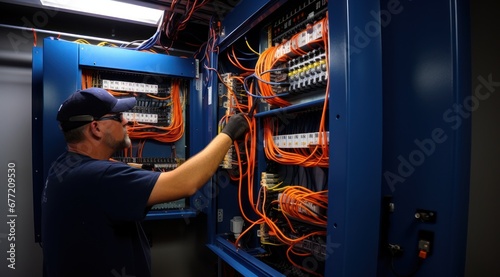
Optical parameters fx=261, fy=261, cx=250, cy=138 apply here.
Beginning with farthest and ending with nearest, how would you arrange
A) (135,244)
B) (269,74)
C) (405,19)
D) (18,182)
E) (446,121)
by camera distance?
(18,182)
(269,74)
(135,244)
(405,19)
(446,121)

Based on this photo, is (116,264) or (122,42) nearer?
(116,264)

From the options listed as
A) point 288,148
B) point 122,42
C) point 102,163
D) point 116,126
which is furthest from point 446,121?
point 122,42

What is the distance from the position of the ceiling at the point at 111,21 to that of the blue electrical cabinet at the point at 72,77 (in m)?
0.33

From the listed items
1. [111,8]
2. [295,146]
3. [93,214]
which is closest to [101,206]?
[93,214]

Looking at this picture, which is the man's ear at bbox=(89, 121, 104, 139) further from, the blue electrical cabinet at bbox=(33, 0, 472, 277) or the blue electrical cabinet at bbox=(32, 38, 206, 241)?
the blue electrical cabinet at bbox=(33, 0, 472, 277)

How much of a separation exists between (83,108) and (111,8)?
1058mm

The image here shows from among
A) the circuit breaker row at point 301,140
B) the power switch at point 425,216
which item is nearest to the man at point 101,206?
the circuit breaker row at point 301,140

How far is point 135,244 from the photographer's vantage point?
108 centimetres

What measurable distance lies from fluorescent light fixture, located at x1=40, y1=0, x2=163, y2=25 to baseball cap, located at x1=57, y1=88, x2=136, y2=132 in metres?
0.92

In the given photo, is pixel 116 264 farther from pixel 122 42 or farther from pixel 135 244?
pixel 122 42

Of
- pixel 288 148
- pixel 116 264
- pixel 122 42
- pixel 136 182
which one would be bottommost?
pixel 116 264

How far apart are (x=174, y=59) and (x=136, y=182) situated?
133 cm

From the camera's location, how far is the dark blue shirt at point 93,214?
91cm

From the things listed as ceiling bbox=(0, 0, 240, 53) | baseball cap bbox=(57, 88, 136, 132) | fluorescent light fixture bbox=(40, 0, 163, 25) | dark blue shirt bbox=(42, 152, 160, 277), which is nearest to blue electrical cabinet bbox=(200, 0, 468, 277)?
dark blue shirt bbox=(42, 152, 160, 277)
